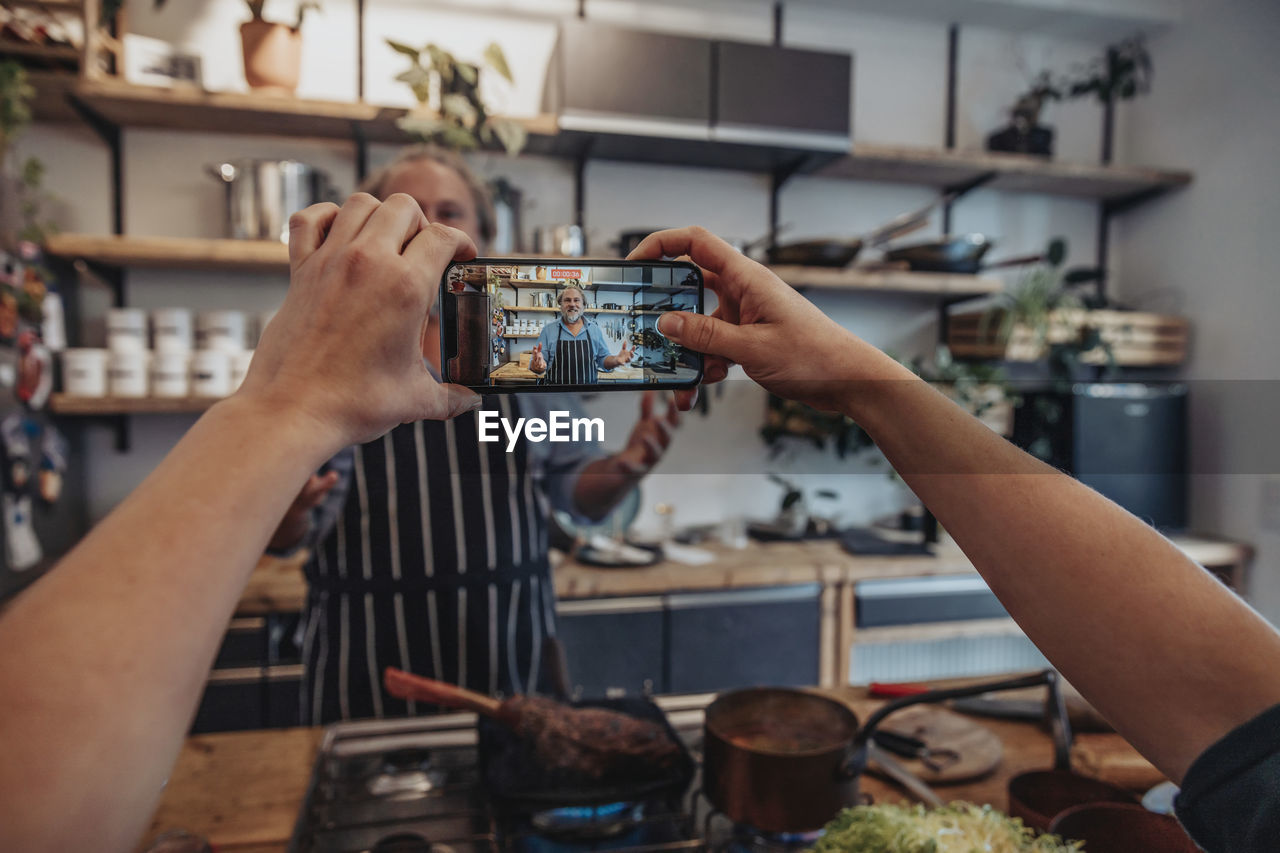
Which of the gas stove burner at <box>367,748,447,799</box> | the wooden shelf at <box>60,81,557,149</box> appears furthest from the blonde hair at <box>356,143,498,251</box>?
the gas stove burner at <box>367,748,447,799</box>

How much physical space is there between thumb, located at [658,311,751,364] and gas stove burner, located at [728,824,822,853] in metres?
0.50

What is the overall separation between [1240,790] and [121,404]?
2264 millimetres

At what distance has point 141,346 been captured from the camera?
1974mm

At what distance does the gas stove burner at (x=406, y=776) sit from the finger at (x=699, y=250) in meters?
0.65

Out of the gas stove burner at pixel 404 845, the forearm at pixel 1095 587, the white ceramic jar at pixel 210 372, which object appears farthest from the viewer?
the white ceramic jar at pixel 210 372

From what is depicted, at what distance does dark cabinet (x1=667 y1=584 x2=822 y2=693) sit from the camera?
202cm

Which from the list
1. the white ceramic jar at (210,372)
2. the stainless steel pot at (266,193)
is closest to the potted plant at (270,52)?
the stainless steel pot at (266,193)

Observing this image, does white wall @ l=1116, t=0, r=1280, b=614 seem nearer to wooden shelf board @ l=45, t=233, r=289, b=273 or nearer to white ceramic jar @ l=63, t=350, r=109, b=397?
wooden shelf board @ l=45, t=233, r=289, b=273

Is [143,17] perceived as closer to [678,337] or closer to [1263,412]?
[678,337]

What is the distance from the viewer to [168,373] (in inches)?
76.5

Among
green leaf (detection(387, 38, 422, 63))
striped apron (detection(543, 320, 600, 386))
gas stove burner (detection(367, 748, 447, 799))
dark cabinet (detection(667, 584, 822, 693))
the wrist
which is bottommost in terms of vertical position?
dark cabinet (detection(667, 584, 822, 693))

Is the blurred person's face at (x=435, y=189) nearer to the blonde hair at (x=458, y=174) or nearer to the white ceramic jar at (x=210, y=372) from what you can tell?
the blonde hair at (x=458, y=174)

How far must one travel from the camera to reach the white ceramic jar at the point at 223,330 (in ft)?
6.51

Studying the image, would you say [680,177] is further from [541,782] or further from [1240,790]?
[1240,790]
